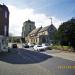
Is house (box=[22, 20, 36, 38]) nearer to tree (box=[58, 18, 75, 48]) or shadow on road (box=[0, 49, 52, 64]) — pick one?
tree (box=[58, 18, 75, 48])

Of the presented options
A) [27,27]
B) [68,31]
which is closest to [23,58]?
[68,31]

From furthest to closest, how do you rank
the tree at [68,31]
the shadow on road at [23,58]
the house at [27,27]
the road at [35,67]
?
the house at [27,27] < the tree at [68,31] < the shadow on road at [23,58] < the road at [35,67]

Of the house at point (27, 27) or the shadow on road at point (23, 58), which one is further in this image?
the house at point (27, 27)

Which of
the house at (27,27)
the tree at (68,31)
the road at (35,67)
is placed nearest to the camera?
the road at (35,67)

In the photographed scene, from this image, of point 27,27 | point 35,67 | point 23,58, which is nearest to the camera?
point 35,67

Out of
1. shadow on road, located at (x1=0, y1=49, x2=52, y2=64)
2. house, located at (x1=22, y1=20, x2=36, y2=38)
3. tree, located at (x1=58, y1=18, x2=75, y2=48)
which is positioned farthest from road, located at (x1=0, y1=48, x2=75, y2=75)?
house, located at (x1=22, y1=20, x2=36, y2=38)

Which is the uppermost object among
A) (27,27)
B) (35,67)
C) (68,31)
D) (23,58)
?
(27,27)

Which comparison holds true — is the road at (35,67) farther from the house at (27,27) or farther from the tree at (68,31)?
the house at (27,27)

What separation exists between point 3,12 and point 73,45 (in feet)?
55.3

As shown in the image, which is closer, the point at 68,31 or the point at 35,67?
the point at 35,67

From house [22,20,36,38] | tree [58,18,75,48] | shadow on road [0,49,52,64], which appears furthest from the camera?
house [22,20,36,38]

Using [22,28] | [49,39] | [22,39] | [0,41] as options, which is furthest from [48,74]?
[22,28]

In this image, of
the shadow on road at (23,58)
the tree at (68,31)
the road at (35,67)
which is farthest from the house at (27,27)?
the road at (35,67)

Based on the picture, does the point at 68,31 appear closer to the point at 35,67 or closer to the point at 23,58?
the point at 23,58
